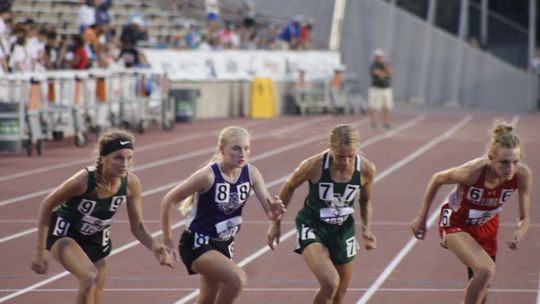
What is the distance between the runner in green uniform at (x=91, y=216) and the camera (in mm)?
8141

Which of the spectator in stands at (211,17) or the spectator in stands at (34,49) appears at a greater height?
the spectator in stands at (211,17)

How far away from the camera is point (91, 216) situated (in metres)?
8.36

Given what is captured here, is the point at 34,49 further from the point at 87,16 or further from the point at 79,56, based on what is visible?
the point at 87,16

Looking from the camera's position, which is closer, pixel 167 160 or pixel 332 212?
pixel 332 212

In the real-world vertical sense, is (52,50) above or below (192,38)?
below

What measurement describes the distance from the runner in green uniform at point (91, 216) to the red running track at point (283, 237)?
217cm

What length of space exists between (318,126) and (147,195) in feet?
51.4

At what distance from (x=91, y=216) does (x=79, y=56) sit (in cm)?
1898

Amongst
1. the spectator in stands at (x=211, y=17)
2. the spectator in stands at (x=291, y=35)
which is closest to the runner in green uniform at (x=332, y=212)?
the spectator in stands at (x=211, y=17)

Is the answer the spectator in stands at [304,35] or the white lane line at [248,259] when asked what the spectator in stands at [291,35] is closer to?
the spectator in stands at [304,35]

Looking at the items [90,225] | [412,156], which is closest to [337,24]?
[412,156]

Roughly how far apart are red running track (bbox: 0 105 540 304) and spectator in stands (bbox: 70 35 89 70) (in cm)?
151

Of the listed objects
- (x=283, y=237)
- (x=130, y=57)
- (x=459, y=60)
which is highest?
(x=130, y=57)

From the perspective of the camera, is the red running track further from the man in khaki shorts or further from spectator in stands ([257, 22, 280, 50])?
spectator in stands ([257, 22, 280, 50])
